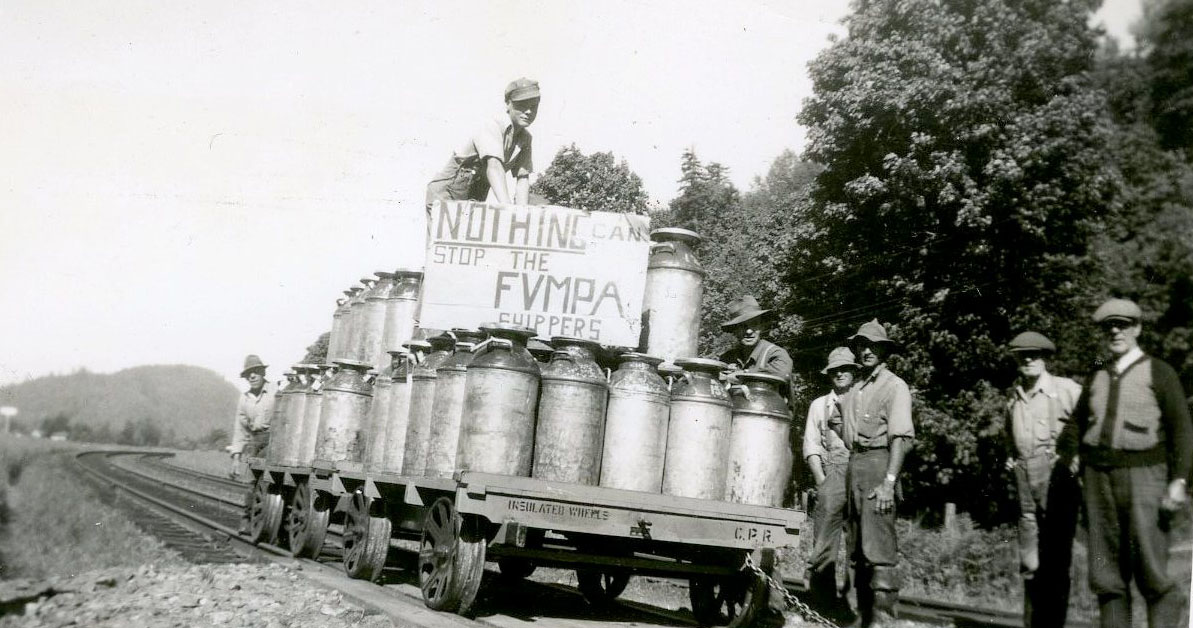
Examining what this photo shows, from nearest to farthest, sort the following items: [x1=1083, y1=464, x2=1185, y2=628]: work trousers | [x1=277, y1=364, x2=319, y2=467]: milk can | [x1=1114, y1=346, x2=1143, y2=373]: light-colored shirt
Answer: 1. [x1=1083, y1=464, x2=1185, y2=628]: work trousers
2. [x1=1114, y1=346, x2=1143, y2=373]: light-colored shirt
3. [x1=277, y1=364, x2=319, y2=467]: milk can

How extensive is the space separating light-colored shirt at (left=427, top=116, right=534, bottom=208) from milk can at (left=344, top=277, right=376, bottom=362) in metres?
1.47

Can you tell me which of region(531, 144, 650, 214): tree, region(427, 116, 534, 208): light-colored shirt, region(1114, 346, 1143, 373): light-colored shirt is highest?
region(531, 144, 650, 214): tree

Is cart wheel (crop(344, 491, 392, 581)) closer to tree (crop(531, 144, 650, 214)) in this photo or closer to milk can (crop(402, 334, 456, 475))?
milk can (crop(402, 334, 456, 475))

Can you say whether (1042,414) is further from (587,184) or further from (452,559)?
(587,184)

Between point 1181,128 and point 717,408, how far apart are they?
6.25 metres

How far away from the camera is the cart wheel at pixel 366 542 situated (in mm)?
7523

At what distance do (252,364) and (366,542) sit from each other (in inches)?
208

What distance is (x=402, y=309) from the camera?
9.10 metres

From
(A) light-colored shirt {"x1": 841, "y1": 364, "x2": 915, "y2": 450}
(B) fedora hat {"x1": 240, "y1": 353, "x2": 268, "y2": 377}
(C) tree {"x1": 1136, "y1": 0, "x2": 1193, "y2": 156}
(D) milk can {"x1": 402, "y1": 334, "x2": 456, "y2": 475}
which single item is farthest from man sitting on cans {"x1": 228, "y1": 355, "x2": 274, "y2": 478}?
(C) tree {"x1": 1136, "y1": 0, "x2": 1193, "y2": 156}

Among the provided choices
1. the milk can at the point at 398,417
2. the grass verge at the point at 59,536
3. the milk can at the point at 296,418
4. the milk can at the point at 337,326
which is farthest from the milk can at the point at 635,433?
the milk can at the point at 337,326

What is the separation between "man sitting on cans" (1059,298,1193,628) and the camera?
4.18 metres

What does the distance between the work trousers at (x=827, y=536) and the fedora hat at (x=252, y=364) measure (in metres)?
8.36

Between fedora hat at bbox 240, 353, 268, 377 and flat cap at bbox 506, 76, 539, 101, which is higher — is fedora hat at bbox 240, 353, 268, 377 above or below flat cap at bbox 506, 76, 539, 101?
below

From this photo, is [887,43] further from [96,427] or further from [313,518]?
[96,427]
